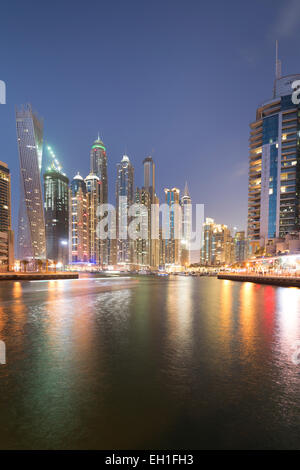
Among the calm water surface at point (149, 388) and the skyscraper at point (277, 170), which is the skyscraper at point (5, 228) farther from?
the calm water surface at point (149, 388)

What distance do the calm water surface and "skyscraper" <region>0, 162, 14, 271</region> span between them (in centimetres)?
13332

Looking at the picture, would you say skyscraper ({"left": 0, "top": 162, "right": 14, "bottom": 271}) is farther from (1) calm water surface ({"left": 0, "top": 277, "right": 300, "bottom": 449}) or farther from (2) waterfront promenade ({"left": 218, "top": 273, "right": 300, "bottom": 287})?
(1) calm water surface ({"left": 0, "top": 277, "right": 300, "bottom": 449})

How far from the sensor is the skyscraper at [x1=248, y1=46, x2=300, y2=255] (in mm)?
109500

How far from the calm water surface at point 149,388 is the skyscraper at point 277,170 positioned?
353 ft

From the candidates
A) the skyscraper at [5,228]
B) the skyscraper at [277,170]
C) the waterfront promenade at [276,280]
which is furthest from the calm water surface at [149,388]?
the skyscraper at [5,228]

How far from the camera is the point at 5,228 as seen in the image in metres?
179

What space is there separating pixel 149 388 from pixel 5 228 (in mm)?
200005

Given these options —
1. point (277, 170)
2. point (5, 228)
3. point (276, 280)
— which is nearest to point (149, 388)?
point (276, 280)

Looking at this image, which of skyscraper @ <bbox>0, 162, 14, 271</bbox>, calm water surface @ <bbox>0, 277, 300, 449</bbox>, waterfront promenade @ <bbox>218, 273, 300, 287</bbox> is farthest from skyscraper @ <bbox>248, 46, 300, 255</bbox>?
skyscraper @ <bbox>0, 162, 14, 271</bbox>

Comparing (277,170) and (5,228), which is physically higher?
(277,170)

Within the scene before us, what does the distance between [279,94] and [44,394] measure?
14649 cm

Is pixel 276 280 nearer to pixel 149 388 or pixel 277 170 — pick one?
pixel 149 388
